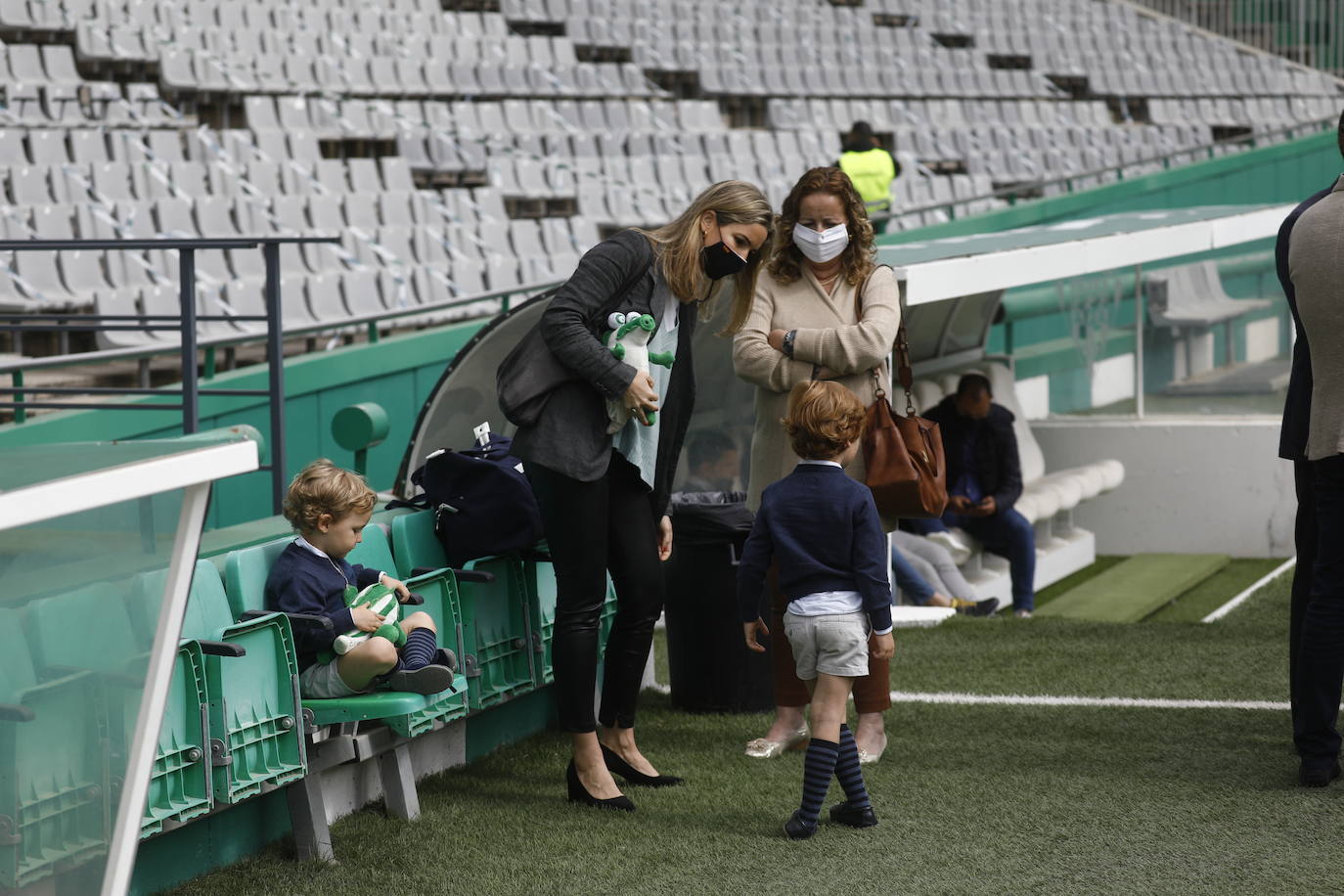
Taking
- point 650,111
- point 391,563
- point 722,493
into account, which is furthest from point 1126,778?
point 650,111

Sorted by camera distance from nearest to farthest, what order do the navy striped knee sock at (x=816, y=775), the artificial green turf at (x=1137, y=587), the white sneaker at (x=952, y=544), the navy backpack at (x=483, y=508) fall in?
the navy striped knee sock at (x=816, y=775) → the navy backpack at (x=483, y=508) → the white sneaker at (x=952, y=544) → the artificial green turf at (x=1137, y=587)

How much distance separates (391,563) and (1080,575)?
610cm

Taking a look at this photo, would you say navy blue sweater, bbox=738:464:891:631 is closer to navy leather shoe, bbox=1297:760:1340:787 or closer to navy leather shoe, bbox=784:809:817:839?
navy leather shoe, bbox=784:809:817:839

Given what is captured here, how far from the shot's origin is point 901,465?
15.6 feet

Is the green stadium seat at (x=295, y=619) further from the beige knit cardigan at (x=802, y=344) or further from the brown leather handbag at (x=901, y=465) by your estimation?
the brown leather handbag at (x=901, y=465)

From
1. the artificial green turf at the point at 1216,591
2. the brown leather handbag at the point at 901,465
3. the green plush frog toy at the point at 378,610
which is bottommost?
the artificial green turf at the point at 1216,591

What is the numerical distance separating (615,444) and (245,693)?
3.76ft

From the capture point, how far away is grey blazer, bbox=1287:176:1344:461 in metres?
4.17

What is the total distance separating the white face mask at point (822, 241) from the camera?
4773 mm

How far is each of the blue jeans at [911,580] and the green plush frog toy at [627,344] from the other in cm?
364

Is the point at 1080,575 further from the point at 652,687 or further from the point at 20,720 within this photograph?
the point at 20,720

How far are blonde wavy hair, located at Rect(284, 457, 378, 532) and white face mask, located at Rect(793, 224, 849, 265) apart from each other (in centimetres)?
156

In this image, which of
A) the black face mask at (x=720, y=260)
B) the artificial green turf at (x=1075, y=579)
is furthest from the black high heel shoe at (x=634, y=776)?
the artificial green turf at (x=1075, y=579)

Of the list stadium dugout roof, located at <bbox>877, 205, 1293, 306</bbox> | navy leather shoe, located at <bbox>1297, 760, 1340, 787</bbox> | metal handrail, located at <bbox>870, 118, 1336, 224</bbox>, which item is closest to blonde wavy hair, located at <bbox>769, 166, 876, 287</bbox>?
stadium dugout roof, located at <bbox>877, 205, 1293, 306</bbox>
